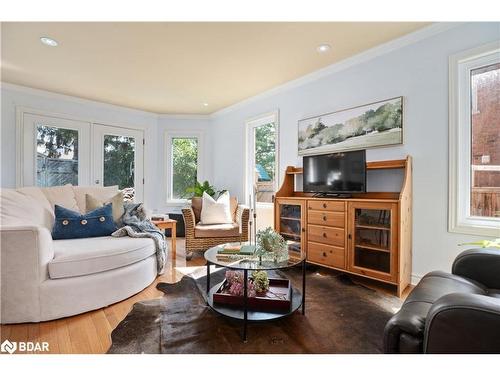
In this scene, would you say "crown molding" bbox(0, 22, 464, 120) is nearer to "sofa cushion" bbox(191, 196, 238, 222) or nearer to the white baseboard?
"sofa cushion" bbox(191, 196, 238, 222)

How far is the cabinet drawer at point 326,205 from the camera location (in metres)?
2.58

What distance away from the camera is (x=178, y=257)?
3.45 metres

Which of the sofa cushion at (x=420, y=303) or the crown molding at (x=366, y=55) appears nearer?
the sofa cushion at (x=420, y=303)

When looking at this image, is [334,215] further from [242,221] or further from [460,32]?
[460,32]

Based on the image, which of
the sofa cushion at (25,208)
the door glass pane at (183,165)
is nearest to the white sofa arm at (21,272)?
the sofa cushion at (25,208)

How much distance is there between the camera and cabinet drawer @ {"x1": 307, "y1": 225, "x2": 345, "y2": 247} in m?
2.58

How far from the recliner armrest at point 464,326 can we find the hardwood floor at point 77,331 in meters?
1.63

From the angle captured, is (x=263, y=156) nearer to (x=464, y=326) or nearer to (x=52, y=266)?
(x=52, y=266)

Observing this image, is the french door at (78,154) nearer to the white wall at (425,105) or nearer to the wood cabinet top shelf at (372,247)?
the white wall at (425,105)

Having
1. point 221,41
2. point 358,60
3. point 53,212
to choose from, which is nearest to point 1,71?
point 53,212

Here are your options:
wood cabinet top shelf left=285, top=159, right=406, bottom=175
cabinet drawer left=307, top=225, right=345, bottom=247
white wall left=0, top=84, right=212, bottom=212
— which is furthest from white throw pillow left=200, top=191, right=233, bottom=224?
wood cabinet top shelf left=285, top=159, right=406, bottom=175

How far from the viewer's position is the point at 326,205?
2.70 m

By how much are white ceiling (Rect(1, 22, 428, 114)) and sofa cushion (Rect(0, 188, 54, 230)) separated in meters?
1.45

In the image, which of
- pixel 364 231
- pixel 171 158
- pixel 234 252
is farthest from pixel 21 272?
pixel 171 158
